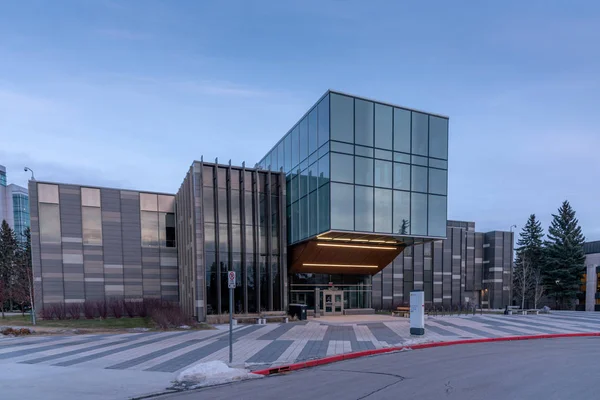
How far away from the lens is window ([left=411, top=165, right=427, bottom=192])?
22.2 meters

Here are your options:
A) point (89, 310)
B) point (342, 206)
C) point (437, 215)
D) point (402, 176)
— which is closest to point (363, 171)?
point (342, 206)

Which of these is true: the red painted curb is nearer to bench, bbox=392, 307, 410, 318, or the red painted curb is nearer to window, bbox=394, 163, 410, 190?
window, bbox=394, 163, 410, 190

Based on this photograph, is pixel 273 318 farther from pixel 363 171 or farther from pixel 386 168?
pixel 386 168

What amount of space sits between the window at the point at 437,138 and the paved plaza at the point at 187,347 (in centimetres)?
1082

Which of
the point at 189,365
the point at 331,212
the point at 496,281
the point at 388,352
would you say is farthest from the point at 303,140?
the point at 496,281

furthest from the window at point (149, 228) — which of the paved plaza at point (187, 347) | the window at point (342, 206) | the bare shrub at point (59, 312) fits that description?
the window at point (342, 206)

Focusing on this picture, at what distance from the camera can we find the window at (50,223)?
25.4 m

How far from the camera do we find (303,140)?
23.8 m

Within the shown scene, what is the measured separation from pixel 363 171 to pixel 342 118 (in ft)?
11.3

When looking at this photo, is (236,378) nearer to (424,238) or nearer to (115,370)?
(115,370)

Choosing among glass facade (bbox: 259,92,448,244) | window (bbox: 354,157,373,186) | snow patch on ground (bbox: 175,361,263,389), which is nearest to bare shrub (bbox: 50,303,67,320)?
glass facade (bbox: 259,92,448,244)

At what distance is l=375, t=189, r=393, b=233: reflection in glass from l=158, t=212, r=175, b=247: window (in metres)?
17.9

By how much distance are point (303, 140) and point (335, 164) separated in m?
4.34

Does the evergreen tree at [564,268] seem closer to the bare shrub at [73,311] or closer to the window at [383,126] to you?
the window at [383,126]
